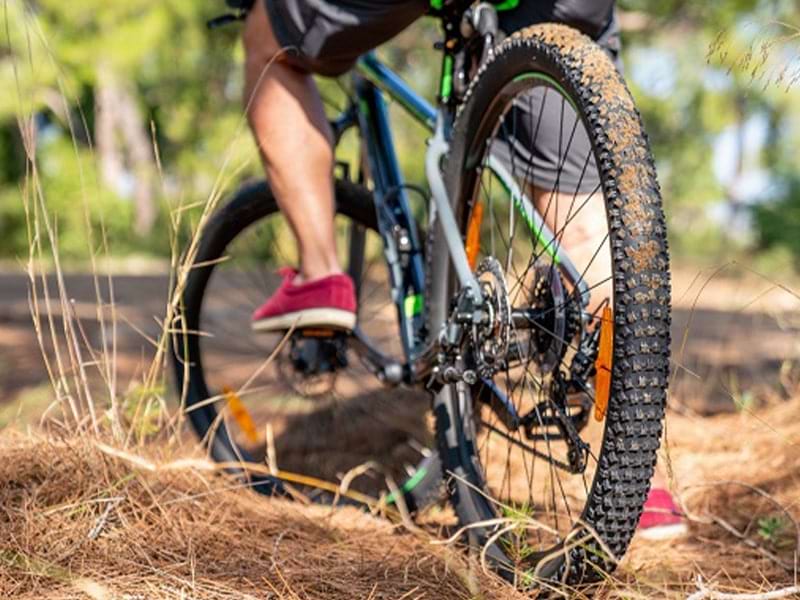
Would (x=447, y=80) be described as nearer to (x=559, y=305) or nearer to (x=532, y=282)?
(x=532, y=282)

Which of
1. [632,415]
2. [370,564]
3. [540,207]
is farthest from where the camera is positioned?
[540,207]

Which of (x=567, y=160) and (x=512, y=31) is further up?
(x=512, y=31)

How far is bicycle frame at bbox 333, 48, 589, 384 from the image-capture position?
1987mm

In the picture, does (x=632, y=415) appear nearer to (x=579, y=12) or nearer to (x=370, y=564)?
(x=370, y=564)

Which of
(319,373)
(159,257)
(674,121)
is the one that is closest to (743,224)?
(674,121)

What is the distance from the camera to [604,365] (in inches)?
58.5

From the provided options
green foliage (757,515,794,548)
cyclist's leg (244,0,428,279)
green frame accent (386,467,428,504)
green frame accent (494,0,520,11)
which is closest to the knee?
cyclist's leg (244,0,428,279)

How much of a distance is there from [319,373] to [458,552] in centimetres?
102

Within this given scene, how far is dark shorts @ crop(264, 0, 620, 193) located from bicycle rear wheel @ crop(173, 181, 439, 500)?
52 centimetres

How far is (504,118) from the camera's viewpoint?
199 centimetres

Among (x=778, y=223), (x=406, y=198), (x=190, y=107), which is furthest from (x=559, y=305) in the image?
(x=190, y=107)

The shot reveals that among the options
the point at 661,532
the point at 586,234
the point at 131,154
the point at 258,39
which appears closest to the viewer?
the point at 586,234

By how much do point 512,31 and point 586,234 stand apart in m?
0.52

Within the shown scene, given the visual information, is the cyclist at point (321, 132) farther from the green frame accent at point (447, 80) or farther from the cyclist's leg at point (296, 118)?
the green frame accent at point (447, 80)
